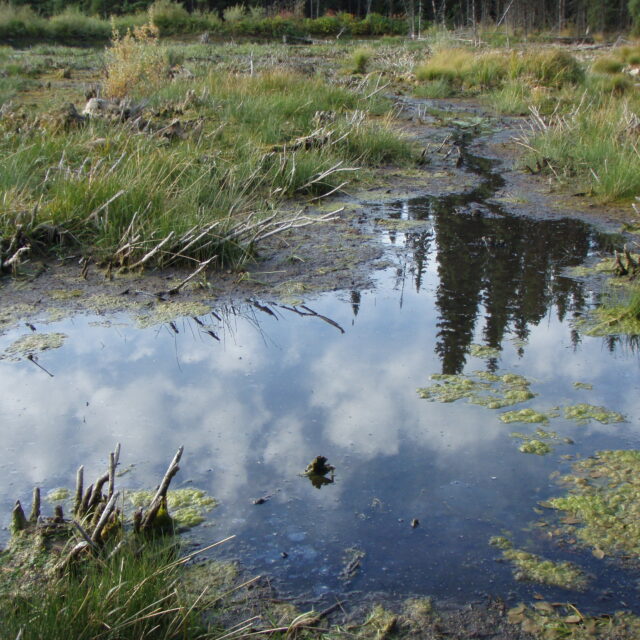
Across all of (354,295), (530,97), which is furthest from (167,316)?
(530,97)

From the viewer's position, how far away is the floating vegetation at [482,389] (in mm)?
3561

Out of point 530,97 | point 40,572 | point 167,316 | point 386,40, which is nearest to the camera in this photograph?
point 40,572

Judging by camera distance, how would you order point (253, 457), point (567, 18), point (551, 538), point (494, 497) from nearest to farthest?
point (551, 538)
point (494, 497)
point (253, 457)
point (567, 18)

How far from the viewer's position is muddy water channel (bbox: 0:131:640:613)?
250cm

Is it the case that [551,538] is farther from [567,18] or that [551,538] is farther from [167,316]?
[567,18]

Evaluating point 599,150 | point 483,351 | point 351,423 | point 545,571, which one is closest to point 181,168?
point 483,351

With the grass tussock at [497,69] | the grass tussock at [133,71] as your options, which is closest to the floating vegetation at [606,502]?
the grass tussock at [133,71]

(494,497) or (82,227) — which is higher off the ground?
(82,227)

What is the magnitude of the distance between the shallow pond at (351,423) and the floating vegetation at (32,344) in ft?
0.18

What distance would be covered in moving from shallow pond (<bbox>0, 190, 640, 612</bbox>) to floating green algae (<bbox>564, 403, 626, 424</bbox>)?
0.14ft

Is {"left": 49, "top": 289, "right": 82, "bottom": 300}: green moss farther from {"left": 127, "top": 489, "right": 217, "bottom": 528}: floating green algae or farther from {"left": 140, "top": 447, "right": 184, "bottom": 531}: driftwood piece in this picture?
{"left": 140, "top": 447, "right": 184, "bottom": 531}: driftwood piece

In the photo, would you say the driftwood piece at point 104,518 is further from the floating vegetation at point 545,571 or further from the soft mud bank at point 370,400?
the floating vegetation at point 545,571

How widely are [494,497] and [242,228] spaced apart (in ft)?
9.45

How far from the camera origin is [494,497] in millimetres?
2801
